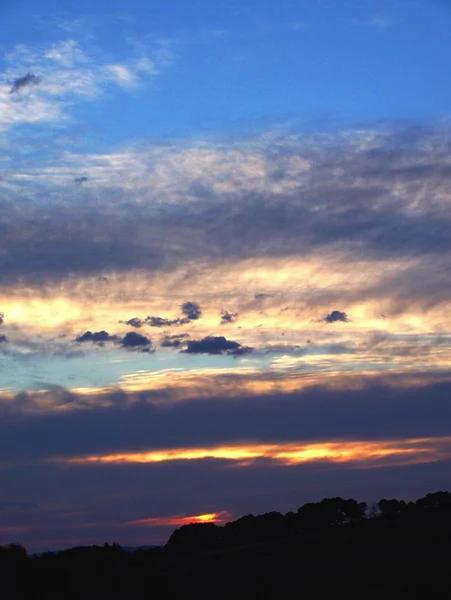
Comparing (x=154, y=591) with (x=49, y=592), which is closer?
(x=49, y=592)

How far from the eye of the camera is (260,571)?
7069 centimetres

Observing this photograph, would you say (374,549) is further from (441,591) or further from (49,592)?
(49,592)

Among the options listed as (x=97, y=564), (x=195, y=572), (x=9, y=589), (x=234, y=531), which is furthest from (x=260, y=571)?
(x=234, y=531)

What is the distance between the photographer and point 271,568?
72.1 meters

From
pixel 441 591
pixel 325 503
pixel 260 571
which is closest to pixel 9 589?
pixel 441 591

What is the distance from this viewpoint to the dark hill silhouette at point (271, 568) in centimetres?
4472

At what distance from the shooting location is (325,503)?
124 meters

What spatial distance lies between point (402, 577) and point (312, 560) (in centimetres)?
1242

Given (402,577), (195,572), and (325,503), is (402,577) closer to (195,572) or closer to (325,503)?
(195,572)

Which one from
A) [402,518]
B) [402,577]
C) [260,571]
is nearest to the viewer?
[402,577]

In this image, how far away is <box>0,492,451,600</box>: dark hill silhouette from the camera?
147 ft

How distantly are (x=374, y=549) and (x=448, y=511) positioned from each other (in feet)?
71.1

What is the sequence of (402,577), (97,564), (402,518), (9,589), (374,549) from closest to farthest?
(9,589), (97,564), (402,577), (374,549), (402,518)

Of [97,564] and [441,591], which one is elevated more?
[97,564]
